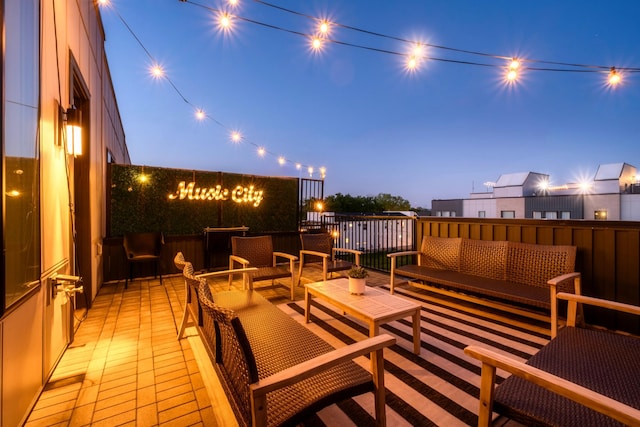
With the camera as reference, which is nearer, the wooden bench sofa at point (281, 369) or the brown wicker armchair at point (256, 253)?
the wooden bench sofa at point (281, 369)

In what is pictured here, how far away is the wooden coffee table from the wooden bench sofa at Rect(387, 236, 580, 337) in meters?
1.08

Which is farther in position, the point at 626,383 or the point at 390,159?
the point at 390,159

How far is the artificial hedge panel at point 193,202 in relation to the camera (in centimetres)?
497

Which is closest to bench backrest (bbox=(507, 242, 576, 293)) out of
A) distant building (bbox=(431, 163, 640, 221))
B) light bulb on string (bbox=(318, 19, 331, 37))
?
light bulb on string (bbox=(318, 19, 331, 37))

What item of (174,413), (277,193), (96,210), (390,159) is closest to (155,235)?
(96,210)

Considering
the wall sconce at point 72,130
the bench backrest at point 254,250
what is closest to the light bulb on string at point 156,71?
the wall sconce at point 72,130

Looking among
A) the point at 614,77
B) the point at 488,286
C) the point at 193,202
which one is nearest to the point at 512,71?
the point at 614,77

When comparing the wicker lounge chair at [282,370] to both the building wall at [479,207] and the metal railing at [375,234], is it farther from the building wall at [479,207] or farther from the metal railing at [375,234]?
the building wall at [479,207]

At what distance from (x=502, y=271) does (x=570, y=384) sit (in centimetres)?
264

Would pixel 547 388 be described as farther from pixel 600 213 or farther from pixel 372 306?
pixel 600 213

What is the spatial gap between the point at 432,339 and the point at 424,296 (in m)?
1.33

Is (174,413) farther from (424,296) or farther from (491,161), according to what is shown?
(491,161)

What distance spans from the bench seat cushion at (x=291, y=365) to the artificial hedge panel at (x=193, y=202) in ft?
12.7

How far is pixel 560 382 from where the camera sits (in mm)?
1029
